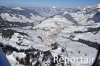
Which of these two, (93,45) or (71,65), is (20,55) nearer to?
(71,65)

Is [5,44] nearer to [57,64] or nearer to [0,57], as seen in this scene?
[57,64]

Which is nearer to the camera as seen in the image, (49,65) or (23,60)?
(49,65)

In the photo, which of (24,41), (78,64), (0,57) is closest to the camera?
(0,57)

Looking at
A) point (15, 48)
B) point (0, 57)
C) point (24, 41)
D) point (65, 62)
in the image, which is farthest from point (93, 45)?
point (0, 57)

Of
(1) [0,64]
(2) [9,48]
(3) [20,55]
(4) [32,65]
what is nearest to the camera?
(1) [0,64]

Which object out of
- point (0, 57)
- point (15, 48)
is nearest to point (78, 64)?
point (15, 48)

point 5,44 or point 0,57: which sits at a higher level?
point 0,57

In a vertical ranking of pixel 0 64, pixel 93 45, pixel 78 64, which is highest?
pixel 0 64

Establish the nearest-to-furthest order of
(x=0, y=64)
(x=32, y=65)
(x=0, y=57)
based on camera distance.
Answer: (x=0, y=64) → (x=0, y=57) → (x=32, y=65)

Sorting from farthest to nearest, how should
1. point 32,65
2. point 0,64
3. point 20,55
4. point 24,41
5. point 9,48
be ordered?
point 24,41, point 9,48, point 20,55, point 32,65, point 0,64
